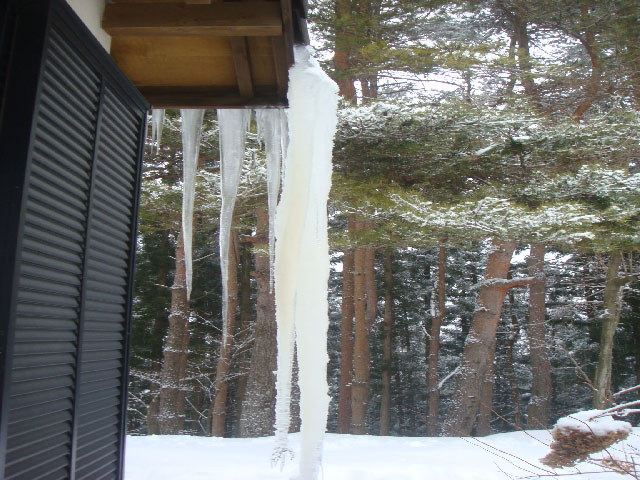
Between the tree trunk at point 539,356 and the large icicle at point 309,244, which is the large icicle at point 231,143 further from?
the tree trunk at point 539,356

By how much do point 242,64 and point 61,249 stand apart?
1.07 metres

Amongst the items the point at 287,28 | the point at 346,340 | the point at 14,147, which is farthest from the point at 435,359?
the point at 14,147

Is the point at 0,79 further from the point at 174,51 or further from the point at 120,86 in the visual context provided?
the point at 174,51

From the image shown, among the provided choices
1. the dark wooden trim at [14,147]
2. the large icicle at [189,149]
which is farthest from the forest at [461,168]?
the dark wooden trim at [14,147]

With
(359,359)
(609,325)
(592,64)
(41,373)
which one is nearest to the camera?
(41,373)

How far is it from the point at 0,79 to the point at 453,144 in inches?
191

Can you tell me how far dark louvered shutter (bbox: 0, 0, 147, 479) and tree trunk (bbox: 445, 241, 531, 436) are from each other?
5.71 m

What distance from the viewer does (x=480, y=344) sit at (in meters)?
6.87

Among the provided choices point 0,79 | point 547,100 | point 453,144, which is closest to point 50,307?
point 0,79

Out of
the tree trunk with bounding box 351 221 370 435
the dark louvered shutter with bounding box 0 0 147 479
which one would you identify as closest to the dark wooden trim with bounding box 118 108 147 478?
the dark louvered shutter with bounding box 0 0 147 479

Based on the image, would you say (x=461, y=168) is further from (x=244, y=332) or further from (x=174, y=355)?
(x=244, y=332)

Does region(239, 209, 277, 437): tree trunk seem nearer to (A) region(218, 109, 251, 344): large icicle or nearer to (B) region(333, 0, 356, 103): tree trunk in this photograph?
(B) region(333, 0, 356, 103): tree trunk

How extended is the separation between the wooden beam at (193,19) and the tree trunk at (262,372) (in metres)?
4.67

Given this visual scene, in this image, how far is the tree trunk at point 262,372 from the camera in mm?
6590
